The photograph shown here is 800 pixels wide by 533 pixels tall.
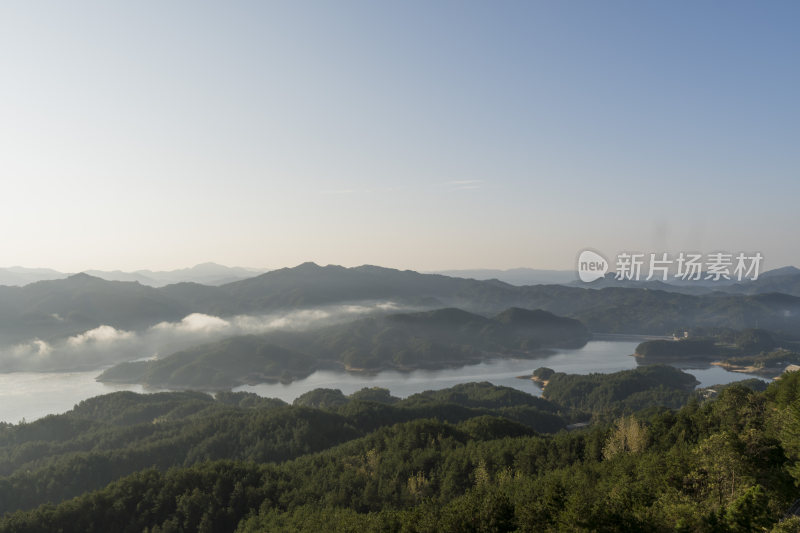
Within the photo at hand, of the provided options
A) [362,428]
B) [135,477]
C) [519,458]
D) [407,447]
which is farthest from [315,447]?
[519,458]

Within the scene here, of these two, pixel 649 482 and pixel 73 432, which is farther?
pixel 73 432

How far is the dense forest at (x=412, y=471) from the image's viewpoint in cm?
2969

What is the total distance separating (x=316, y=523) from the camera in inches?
2101

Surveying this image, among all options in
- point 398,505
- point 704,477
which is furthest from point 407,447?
point 704,477

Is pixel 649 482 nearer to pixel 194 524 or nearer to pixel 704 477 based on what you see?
pixel 704 477

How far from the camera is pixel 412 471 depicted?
7619cm

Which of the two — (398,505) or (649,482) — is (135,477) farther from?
(649,482)

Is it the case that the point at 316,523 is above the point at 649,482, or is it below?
below

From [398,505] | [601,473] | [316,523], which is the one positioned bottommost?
[398,505]

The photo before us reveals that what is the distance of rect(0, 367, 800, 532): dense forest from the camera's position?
29688 mm

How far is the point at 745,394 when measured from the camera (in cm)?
6241

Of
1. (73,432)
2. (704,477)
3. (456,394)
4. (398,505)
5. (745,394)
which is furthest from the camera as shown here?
(456,394)

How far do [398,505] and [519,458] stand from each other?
20.8 meters

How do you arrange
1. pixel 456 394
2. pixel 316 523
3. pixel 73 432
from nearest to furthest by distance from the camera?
pixel 316 523, pixel 73 432, pixel 456 394
